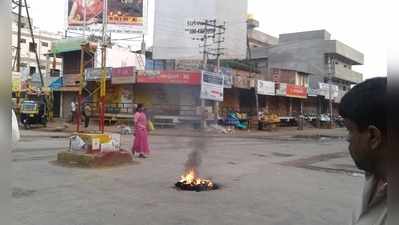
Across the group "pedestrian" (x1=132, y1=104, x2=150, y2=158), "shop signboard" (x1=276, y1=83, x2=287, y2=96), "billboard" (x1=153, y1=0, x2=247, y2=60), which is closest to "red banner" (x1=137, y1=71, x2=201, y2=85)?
"billboard" (x1=153, y1=0, x2=247, y2=60)

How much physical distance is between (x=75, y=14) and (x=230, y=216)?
1306 inches

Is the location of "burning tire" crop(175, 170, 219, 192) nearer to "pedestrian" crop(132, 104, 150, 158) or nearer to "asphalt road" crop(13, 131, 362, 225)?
"asphalt road" crop(13, 131, 362, 225)

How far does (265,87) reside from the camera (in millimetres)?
35656

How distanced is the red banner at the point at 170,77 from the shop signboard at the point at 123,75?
0.46 metres

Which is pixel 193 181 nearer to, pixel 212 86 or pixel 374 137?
pixel 374 137

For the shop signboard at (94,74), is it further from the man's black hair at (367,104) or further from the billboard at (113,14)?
the man's black hair at (367,104)

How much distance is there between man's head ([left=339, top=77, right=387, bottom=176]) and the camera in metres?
1.04

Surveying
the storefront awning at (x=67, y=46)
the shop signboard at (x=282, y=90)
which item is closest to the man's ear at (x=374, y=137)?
the storefront awning at (x=67, y=46)

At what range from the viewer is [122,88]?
31531 millimetres

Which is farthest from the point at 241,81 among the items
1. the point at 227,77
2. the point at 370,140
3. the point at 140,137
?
the point at 370,140

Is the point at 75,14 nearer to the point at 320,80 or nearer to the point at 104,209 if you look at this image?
the point at 320,80

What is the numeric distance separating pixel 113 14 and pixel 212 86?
11.7m

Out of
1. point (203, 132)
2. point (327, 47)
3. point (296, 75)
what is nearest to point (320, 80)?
point (296, 75)

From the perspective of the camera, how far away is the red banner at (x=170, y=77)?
2401 cm
